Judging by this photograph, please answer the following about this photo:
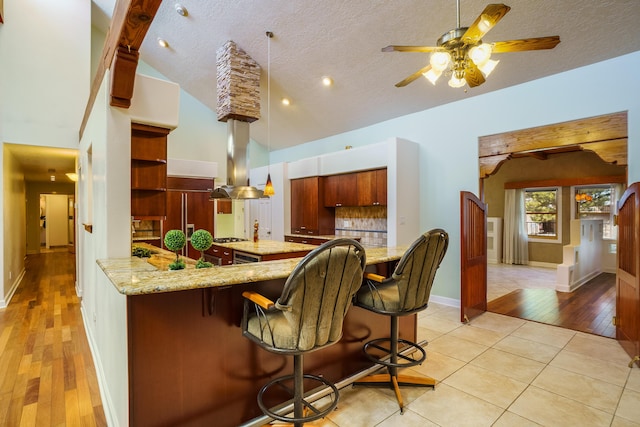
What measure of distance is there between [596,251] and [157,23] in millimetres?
9339

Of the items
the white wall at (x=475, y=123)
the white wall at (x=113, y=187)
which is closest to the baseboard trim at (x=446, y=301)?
the white wall at (x=475, y=123)

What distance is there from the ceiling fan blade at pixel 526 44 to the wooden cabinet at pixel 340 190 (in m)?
3.24

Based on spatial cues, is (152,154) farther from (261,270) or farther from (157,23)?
(157,23)

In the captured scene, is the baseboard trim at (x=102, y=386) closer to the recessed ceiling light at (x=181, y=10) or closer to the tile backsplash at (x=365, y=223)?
the tile backsplash at (x=365, y=223)

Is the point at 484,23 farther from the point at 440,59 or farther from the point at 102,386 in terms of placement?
the point at 102,386

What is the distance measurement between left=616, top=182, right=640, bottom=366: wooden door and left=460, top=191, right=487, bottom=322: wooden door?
1.33 meters

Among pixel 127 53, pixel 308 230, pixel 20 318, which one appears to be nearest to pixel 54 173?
pixel 20 318

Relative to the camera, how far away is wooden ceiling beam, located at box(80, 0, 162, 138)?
1.87 meters

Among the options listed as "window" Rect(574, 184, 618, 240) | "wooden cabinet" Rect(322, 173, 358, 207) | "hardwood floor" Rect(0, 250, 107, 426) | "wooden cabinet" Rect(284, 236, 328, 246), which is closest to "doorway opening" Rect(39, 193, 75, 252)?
"hardwood floor" Rect(0, 250, 107, 426)

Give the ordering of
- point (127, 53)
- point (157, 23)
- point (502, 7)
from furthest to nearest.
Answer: point (157, 23), point (127, 53), point (502, 7)

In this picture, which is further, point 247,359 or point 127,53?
point 127,53

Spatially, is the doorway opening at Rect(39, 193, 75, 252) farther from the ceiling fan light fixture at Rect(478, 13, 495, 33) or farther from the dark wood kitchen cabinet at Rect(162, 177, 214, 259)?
the ceiling fan light fixture at Rect(478, 13, 495, 33)

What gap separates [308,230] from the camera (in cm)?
613

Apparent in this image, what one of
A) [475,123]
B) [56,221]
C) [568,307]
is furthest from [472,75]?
[56,221]
